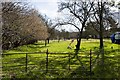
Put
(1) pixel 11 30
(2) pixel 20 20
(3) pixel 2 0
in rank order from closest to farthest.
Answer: (3) pixel 2 0 < (1) pixel 11 30 < (2) pixel 20 20

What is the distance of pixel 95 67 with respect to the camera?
10.4 metres

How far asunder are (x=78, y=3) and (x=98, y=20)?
117 inches

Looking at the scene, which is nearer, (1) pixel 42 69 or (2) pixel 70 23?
(1) pixel 42 69

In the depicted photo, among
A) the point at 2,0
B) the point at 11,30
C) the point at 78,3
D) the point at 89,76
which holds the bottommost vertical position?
the point at 89,76

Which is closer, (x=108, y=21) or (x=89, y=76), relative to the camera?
(x=89, y=76)

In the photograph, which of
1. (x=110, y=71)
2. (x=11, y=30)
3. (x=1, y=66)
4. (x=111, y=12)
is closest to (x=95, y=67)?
(x=110, y=71)

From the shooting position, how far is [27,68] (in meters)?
9.88

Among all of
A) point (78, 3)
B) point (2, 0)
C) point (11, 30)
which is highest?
point (78, 3)

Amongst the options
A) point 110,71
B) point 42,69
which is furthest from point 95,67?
point 42,69

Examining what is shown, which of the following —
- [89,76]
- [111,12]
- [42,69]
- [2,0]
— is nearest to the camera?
[89,76]

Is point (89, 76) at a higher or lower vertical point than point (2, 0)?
lower

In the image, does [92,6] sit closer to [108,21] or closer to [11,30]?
[108,21]

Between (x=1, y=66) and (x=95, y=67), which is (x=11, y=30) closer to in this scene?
(x=1, y=66)

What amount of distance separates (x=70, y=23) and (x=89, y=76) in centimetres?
1519
